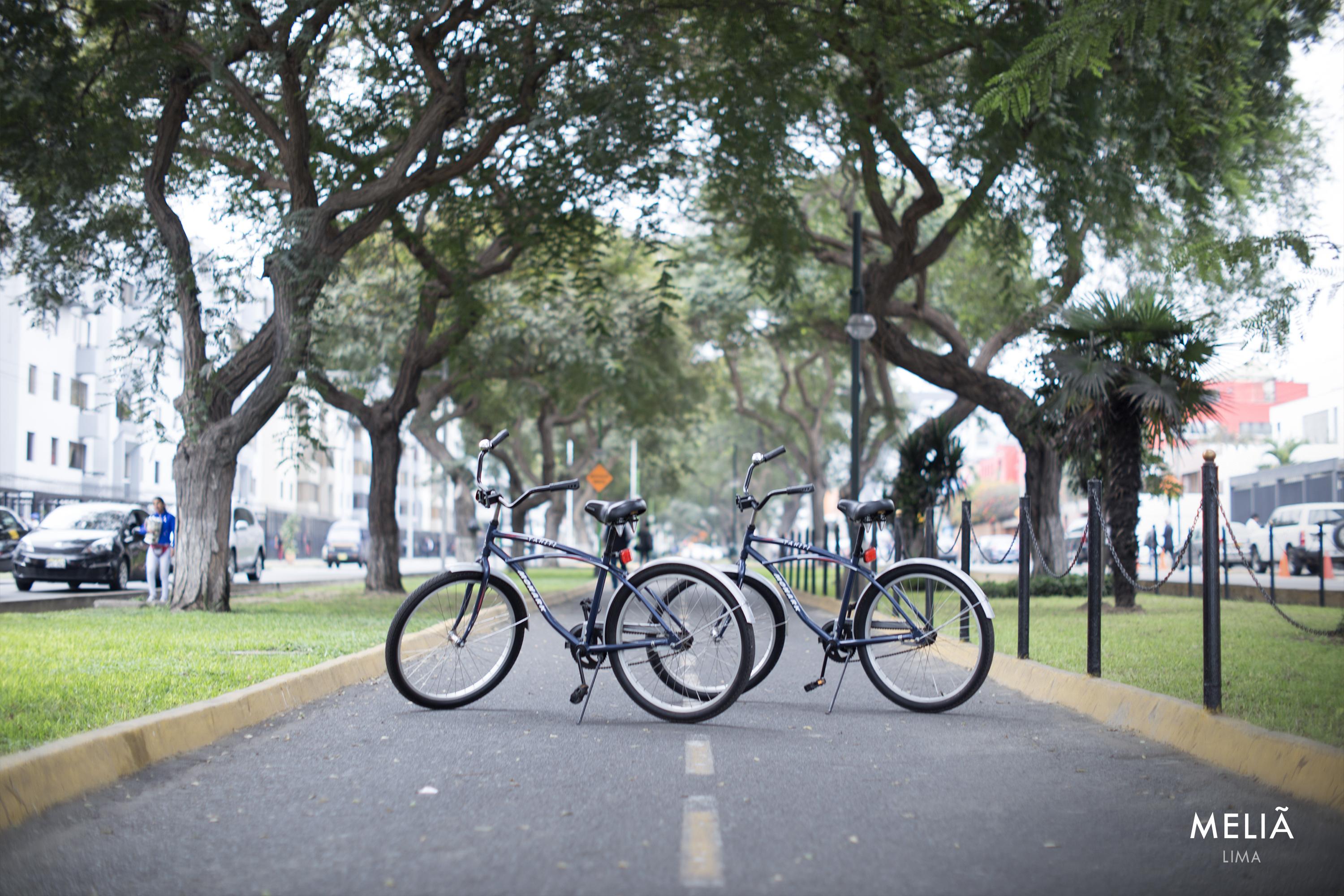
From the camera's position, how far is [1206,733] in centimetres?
620

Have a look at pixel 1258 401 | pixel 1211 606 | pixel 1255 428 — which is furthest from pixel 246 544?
pixel 1258 401

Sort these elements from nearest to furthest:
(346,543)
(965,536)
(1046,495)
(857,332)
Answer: (965,536), (857,332), (1046,495), (346,543)

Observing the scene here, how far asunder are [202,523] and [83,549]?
675 centimetres

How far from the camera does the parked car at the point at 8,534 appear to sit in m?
25.3

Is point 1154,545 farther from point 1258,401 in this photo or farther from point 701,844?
point 1258,401

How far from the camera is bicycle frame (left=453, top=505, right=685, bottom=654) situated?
23.4 feet

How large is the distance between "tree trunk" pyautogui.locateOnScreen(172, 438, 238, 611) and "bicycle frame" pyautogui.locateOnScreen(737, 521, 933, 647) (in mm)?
9993

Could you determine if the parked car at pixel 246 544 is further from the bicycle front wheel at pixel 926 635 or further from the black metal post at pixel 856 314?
the bicycle front wheel at pixel 926 635

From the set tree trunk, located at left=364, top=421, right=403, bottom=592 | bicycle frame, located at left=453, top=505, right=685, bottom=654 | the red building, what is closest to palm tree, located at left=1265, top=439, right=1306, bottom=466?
the red building

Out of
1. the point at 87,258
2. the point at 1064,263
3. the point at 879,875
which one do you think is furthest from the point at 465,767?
the point at 1064,263

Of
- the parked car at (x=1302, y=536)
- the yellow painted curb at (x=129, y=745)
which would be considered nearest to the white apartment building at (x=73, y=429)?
the yellow painted curb at (x=129, y=745)

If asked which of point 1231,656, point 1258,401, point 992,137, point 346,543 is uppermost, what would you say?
point 1258,401

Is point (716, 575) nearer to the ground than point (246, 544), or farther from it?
farther from it

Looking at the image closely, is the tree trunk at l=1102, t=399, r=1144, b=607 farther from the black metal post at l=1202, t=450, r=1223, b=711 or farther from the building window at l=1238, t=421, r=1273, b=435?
the building window at l=1238, t=421, r=1273, b=435
